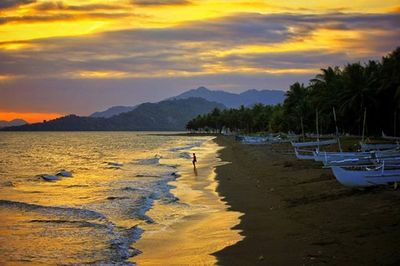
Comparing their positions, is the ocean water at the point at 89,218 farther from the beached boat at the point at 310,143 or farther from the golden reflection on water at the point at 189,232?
the beached boat at the point at 310,143

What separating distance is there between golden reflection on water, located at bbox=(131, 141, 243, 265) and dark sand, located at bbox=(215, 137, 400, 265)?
1.78 ft

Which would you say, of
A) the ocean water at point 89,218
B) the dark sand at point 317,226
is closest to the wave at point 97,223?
the ocean water at point 89,218

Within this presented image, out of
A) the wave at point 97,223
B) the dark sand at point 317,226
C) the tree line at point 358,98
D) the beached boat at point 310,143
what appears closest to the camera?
the dark sand at point 317,226

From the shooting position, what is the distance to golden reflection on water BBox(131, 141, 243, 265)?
Result: 12.7 m

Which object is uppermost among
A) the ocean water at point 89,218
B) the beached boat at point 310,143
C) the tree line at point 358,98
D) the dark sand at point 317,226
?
the tree line at point 358,98

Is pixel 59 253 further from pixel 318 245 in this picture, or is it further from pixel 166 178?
pixel 166 178

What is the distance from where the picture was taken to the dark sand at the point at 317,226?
10773 mm

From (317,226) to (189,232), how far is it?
4186 mm

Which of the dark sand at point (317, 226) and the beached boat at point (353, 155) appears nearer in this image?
the dark sand at point (317, 226)

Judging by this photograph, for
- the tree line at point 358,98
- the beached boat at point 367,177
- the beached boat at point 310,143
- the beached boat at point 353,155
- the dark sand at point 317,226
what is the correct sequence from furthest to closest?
the tree line at point 358,98, the beached boat at point 310,143, the beached boat at point 353,155, the beached boat at point 367,177, the dark sand at point 317,226

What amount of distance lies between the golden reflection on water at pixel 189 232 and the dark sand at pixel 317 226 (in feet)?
1.78

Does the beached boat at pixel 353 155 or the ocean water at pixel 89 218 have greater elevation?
the beached boat at pixel 353 155

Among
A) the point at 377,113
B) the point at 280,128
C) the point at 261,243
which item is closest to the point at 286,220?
the point at 261,243

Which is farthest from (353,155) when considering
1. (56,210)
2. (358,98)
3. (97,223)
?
(358,98)
